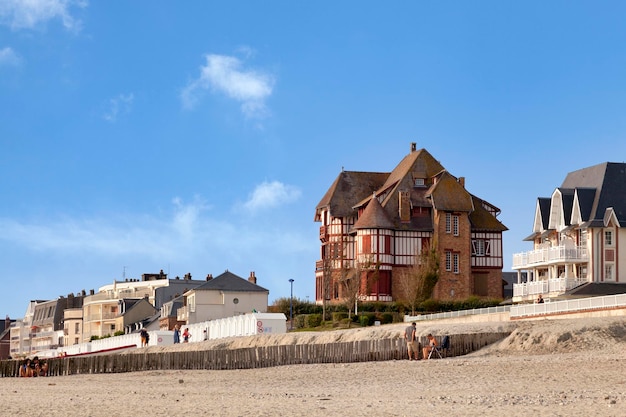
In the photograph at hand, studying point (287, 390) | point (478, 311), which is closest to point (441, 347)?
point (287, 390)

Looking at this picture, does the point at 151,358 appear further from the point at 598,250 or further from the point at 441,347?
the point at 598,250

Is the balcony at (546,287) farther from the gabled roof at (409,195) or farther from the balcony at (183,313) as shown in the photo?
the balcony at (183,313)

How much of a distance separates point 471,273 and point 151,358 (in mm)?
45585

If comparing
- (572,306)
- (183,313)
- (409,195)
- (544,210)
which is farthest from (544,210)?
(183,313)

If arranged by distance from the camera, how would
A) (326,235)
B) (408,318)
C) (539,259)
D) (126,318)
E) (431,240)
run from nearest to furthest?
(408,318)
(539,259)
(431,240)
(326,235)
(126,318)

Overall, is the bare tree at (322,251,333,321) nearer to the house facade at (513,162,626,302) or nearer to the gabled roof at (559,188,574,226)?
the house facade at (513,162,626,302)

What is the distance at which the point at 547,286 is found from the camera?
70.8m

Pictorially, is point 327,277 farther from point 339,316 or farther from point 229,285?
point 229,285

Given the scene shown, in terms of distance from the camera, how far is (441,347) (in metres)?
37.2

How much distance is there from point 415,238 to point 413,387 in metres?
60.9

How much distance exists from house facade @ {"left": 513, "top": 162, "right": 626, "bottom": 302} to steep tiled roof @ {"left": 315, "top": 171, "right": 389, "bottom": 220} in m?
21.5

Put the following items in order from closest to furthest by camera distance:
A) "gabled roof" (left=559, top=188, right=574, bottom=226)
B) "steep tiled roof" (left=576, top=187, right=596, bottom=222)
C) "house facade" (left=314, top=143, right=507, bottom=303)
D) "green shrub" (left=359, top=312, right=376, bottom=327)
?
"steep tiled roof" (left=576, top=187, right=596, bottom=222), "gabled roof" (left=559, top=188, right=574, bottom=226), "green shrub" (left=359, top=312, right=376, bottom=327), "house facade" (left=314, top=143, right=507, bottom=303)

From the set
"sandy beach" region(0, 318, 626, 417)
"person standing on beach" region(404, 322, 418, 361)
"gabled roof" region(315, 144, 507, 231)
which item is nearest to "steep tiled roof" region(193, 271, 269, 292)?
"gabled roof" region(315, 144, 507, 231)

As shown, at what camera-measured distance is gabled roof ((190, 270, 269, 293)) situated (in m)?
92.6
